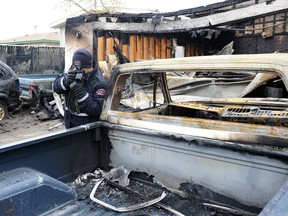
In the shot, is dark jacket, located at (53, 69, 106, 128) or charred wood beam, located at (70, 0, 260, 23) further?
charred wood beam, located at (70, 0, 260, 23)

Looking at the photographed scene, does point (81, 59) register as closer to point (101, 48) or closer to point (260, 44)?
point (101, 48)

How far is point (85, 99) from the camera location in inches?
117

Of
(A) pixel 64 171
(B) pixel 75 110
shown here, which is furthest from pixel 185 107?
(A) pixel 64 171

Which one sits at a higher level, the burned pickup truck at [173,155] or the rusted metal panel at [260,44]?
the rusted metal panel at [260,44]

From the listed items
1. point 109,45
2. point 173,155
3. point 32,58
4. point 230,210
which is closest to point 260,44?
point 109,45

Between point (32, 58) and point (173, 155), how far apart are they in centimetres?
1770

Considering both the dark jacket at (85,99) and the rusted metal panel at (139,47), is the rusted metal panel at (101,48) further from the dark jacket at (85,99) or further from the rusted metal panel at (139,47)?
the dark jacket at (85,99)

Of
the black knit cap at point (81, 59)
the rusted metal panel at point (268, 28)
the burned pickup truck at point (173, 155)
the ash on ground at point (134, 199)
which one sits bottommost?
the ash on ground at point (134, 199)

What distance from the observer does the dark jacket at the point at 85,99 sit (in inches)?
117

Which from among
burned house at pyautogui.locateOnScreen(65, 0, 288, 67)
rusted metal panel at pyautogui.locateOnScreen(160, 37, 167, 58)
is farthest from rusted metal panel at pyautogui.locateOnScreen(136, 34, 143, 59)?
rusted metal panel at pyautogui.locateOnScreen(160, 37, 167, 58)

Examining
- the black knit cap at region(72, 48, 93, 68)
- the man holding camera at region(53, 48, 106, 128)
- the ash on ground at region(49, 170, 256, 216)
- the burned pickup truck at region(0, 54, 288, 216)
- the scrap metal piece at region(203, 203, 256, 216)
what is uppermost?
the black knit cap at region(72, 48, 93, 68)

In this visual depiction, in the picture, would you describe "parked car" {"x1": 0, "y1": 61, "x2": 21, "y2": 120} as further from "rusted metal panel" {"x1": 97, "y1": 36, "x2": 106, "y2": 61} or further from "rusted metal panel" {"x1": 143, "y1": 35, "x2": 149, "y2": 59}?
"rusted metal panel" {"x1": 143, "y1": 35, "x2": 149, "y2": 59}

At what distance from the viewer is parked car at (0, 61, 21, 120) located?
916cm

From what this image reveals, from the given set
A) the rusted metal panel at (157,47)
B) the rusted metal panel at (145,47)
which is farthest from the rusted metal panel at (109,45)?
the rusted metal panel at (157,47)
